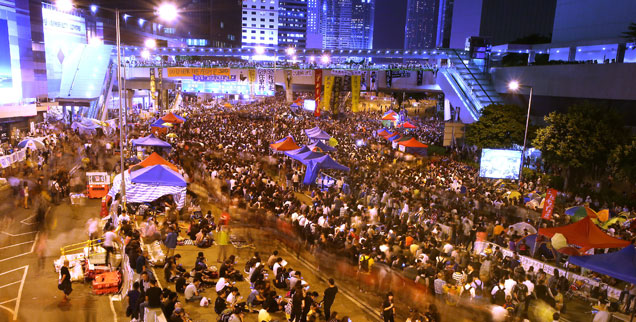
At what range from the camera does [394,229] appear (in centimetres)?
1448

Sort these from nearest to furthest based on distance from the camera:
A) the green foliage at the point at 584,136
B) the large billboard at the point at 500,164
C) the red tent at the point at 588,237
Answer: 1. the red tent at the point at 588,237
2. the green foliage at the point at 584,136
3. the large billboard at the point at 500,164

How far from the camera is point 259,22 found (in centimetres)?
14762

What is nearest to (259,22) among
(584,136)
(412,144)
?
(412,144)

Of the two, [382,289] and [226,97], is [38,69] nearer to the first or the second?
[226,97]

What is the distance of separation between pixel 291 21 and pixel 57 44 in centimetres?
11633

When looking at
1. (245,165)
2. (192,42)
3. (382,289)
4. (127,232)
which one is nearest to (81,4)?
(192,42)

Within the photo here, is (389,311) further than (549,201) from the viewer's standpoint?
No

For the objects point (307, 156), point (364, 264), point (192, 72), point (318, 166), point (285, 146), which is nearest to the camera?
point (364, 264)

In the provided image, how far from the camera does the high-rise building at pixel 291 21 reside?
507 feet

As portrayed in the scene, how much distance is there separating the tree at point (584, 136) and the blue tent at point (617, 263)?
41.6 feet

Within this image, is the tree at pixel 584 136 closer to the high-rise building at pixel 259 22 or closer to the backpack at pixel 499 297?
the backpack at pixel 499 297

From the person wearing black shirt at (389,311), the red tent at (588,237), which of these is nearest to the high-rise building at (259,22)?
the red tent at (588,237)

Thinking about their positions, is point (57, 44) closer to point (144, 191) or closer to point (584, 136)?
point (144, 191)

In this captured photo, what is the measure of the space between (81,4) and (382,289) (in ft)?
224
